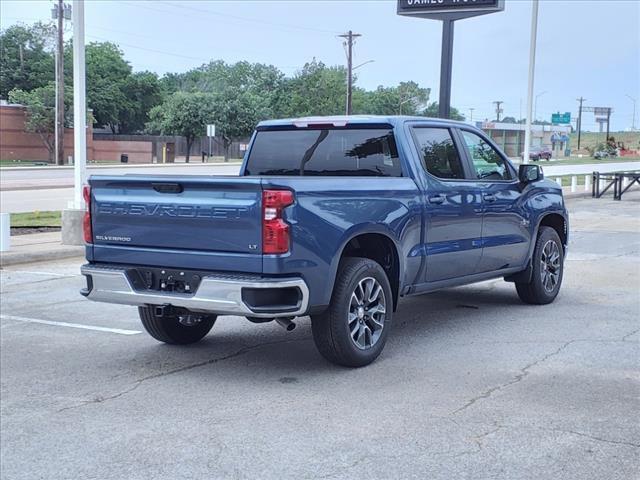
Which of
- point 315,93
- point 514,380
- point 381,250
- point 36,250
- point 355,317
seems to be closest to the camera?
point 514,380

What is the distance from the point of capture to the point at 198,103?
71.4 meters

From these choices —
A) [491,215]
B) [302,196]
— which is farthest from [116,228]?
[491,215]

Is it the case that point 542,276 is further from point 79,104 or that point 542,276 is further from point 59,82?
point 59,82

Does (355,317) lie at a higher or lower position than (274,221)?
lower

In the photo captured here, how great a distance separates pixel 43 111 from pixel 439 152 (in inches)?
2316

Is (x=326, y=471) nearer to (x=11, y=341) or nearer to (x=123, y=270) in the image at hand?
(x=123, y=270)

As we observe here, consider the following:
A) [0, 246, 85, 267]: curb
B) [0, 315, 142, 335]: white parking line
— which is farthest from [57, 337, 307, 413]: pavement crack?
[0, 246, 85, 267]: curb

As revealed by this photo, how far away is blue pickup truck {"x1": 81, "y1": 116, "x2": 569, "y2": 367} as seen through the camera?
593 centimetres

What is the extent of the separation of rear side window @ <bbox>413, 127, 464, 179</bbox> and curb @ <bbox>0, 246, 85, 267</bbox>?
25.4 feet

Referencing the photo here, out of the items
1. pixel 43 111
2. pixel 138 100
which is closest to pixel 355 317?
pixel 43 111

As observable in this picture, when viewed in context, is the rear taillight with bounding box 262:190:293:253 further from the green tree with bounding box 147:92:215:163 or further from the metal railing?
the green tree with bounding box 147:92:215:163

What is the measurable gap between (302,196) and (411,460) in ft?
6.93

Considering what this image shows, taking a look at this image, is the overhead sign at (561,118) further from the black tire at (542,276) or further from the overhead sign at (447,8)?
the black tire at (542,276)

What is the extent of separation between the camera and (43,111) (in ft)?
203
